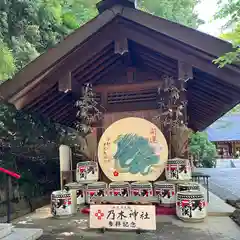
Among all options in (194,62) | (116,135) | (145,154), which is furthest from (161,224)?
(194,62)

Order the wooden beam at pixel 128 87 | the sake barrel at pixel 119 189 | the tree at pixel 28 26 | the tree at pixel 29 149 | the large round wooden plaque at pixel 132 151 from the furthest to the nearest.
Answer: the tree at pixel 28 26
the tree at pixel 29 149
the wooden beam at pixel 128 87
the large round wooden plaque at pixel 132 151
the sake barrel at pixel 119 189

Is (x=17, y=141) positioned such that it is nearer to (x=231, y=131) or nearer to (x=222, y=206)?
(x=222, y=206)

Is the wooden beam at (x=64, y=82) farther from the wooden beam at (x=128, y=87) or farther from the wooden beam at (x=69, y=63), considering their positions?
the wooden beam at (x=128, y=87)

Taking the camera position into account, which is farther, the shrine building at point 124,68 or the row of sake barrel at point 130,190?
the row of sake barrel at point 130,190

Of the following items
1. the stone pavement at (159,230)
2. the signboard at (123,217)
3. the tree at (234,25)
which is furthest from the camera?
the signboard at (123,217)

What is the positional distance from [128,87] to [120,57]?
624mm

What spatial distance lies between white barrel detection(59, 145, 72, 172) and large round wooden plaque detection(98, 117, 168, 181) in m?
0.75

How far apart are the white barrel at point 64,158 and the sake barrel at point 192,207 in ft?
8.43

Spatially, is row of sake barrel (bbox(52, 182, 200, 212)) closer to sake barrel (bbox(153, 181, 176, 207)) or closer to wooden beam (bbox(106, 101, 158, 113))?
sake barrel (bbox(153, 181, 176, 207))

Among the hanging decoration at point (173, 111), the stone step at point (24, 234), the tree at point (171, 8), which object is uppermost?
the tree at point (171, 8)

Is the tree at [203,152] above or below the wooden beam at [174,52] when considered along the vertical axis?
below

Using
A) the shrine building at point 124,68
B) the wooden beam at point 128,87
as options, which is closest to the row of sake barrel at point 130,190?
the shrine building at point 124,68

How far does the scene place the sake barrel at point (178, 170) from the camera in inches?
210

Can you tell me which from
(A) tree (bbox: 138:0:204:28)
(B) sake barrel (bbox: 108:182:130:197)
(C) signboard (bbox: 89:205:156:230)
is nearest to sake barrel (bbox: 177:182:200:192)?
(B) sake barrel (bbox: 108:182:130:197)
